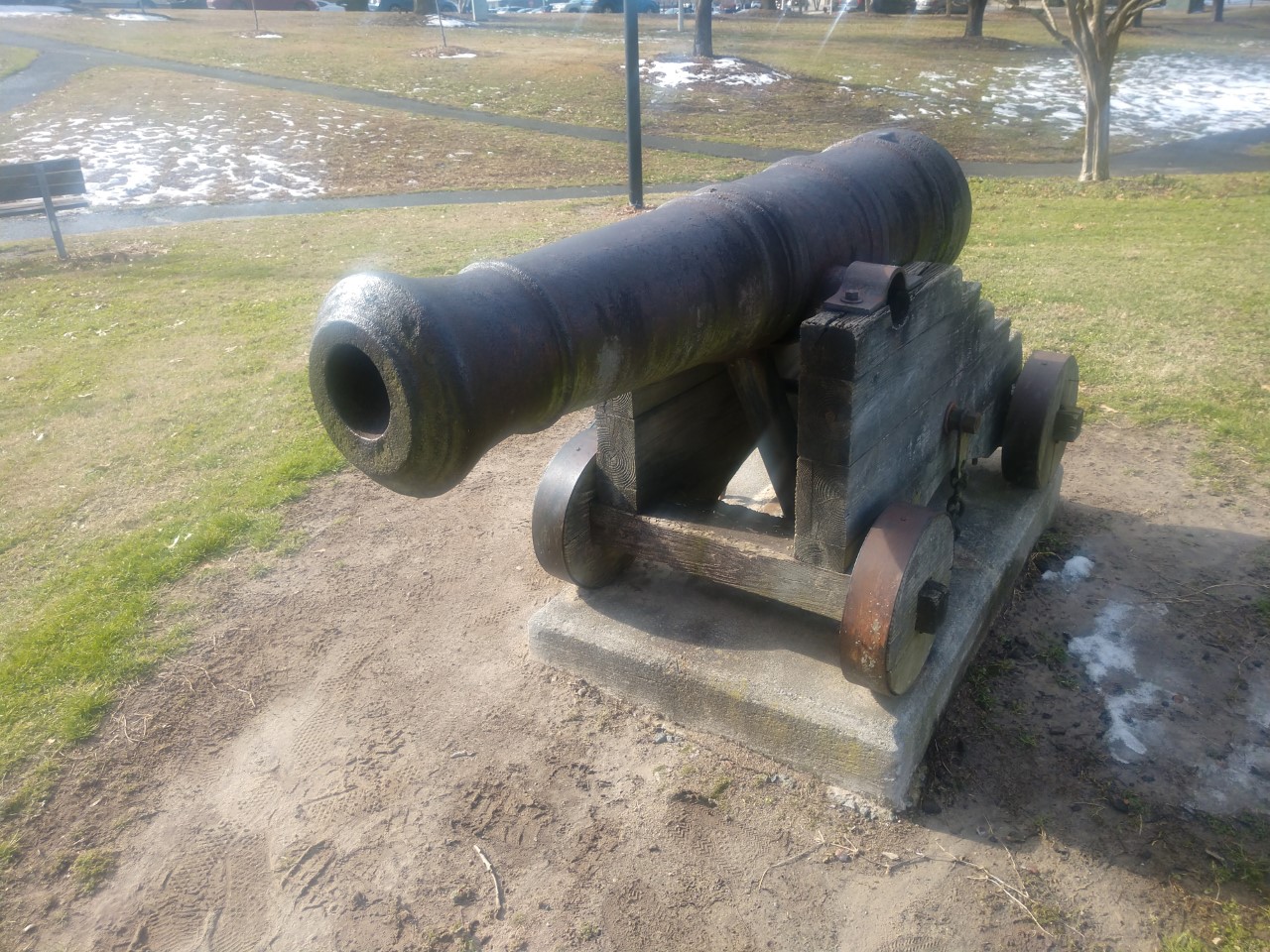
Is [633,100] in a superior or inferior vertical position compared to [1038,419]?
superior

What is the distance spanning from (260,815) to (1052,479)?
140 inches

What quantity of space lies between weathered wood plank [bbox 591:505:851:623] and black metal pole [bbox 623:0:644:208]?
7.32 m

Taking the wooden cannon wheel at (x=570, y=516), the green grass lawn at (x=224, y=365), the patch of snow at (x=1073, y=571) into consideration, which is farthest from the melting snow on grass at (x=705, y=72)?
the wooden cannon wheel at (x=570, y=516)

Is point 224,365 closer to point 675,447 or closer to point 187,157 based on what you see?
point 675,447

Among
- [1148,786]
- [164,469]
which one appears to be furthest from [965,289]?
[164,469]

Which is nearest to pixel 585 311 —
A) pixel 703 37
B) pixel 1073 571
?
pixel 1073 571

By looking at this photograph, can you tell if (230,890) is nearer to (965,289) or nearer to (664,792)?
(664,792)

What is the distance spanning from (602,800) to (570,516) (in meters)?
0.96

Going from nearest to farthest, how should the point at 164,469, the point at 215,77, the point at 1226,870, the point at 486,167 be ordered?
1. the point at 1226,870
2. the point at 164,469
3. the point at 486,167
4. the point at 215,77

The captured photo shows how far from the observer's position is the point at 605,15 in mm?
44781

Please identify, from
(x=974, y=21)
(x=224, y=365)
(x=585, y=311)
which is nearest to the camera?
(x=585, y=311)

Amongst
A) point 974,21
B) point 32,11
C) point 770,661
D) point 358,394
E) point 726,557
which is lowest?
point 770,661

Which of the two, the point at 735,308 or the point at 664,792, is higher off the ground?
the point at 735,308

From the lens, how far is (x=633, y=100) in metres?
10.5
